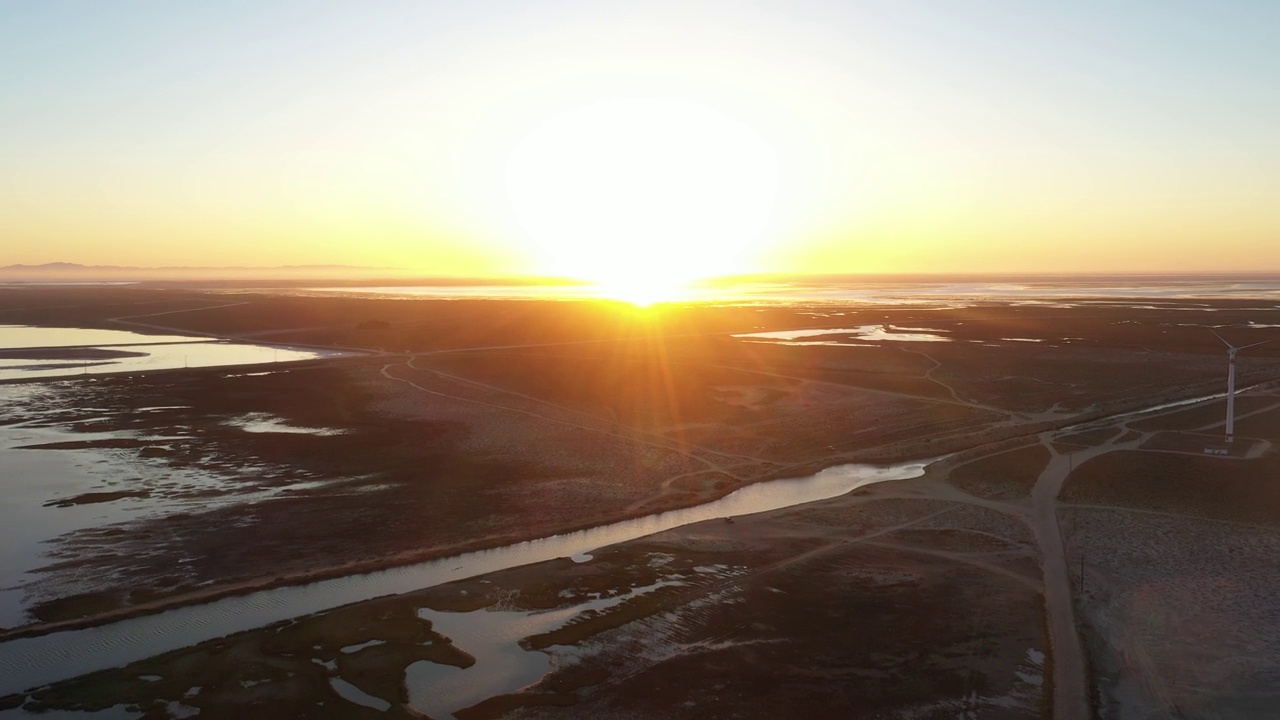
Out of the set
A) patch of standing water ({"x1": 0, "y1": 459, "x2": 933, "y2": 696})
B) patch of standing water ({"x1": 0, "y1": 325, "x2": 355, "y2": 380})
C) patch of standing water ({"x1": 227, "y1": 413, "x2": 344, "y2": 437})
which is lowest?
patch of standing water ({"x1": 0, "y1": 459, "x2": 933, "y2": 696})

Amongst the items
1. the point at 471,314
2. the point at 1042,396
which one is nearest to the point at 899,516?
the point at 1042,396

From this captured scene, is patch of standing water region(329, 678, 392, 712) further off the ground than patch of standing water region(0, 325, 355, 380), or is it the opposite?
patch of standing water region(0, 325, 355, 380)

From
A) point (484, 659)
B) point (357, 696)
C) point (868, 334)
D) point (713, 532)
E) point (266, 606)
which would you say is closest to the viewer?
point (357, 696)

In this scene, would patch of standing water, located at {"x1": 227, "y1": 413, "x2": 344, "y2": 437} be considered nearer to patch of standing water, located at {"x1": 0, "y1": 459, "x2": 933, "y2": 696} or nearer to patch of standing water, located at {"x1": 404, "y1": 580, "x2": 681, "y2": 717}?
patch of standing water, located at {"x1": 0, "y1": 459, "x2": 933, "y2": 696}

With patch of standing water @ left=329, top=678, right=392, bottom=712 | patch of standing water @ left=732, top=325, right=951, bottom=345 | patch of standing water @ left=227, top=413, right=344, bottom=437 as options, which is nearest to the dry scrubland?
patch of standing water @ left=329, top=678, right=392, bottom=712

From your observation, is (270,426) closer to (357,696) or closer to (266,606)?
(266,606)

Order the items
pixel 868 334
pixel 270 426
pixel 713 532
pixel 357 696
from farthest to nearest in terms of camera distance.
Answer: pixel 868 334
pixel 270 426
pixel 713 532
pixel 357 696

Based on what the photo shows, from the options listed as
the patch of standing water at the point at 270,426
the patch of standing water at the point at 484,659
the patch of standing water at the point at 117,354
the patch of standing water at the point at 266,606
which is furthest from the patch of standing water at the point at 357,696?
the patch of standing water at the point at 117,354

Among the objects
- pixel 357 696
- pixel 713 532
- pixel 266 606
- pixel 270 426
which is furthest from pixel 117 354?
pixel 357 696
